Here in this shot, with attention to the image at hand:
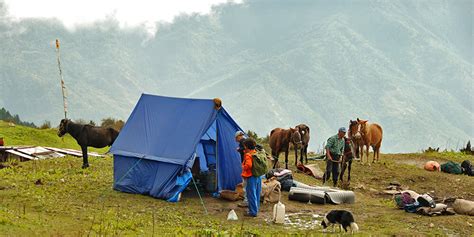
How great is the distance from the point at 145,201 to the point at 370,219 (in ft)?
17.1

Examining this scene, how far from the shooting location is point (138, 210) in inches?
549

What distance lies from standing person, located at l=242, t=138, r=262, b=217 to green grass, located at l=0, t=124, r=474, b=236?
331mm

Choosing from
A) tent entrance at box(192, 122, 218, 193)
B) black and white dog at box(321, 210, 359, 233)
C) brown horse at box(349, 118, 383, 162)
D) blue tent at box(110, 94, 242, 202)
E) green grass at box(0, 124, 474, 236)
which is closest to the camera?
green grass at box(0, 124, 474, 236)

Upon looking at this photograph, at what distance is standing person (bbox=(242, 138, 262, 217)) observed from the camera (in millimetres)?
13383

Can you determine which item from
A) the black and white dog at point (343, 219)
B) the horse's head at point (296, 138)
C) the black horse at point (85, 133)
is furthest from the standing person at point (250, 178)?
the black horse at point (85, 133)

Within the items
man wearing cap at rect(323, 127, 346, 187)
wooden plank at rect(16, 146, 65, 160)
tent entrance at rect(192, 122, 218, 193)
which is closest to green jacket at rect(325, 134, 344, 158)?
man wearing cap at rect(323, 127, 346, 187)

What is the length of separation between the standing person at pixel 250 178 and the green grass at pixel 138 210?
1.09 ft

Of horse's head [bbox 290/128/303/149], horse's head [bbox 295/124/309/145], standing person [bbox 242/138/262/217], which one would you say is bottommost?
standing person [bbox 242/138/262/217]

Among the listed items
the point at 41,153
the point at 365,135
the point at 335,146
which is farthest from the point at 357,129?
the point at 41,153

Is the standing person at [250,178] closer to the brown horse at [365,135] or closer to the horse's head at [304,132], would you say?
the horse's head at [304,132]

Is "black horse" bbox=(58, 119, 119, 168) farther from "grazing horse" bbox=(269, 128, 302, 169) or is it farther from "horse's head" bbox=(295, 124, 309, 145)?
"horse's head" bbox=(295, 124, 309, 145)

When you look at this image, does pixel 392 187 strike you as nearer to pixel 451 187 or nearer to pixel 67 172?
pixel 451 187

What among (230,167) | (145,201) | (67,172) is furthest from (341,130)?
(67,172)

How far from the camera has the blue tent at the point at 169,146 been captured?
15.4 metres
